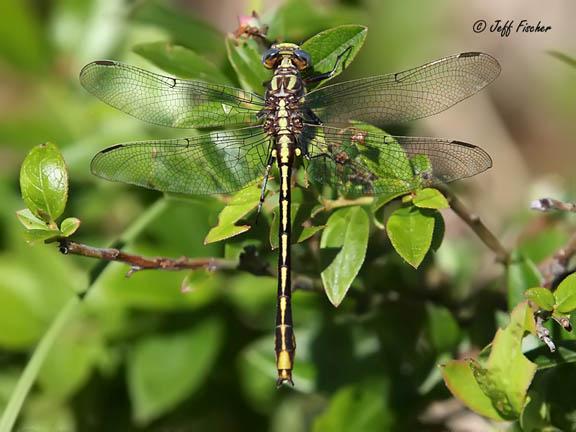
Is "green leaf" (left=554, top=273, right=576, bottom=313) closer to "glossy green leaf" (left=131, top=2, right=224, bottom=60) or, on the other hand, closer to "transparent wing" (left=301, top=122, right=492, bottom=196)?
"transparent wing" (left=301, top=122, right=492, bottom=196)

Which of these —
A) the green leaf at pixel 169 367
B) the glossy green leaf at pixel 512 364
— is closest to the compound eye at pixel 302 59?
the glossy green leaf at pixel 512 364

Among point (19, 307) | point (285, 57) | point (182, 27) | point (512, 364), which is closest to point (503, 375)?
point (512, 364)

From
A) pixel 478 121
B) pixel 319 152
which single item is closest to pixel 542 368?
pixel 319 152

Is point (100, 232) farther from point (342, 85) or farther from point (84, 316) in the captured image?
point (342, 85)

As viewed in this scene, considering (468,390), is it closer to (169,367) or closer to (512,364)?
(512,364)

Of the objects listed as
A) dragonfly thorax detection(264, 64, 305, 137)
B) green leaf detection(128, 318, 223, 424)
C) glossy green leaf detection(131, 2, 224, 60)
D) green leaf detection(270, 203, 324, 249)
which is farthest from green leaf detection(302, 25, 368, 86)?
green leaf detection(128, 318, 223, 424)

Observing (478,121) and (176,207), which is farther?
(478,121)

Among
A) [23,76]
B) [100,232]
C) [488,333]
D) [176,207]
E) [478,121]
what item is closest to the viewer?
[488,333]

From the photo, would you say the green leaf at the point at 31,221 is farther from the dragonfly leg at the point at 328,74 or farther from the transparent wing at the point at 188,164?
the dragonfly leg at the point at 328,74
